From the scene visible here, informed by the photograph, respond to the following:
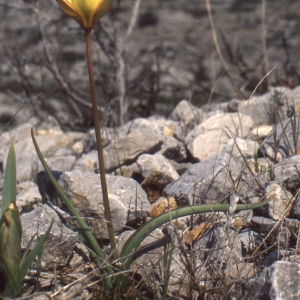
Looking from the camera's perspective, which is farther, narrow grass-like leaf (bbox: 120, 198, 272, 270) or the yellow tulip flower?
narrow grass-like leaf (bbox: 120, 198, 272, 270)

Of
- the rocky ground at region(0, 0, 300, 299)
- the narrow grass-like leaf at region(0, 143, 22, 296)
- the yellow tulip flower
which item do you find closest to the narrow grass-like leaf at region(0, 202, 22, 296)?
the narrow grass-like leaf at region(0, 143, 22, 296)

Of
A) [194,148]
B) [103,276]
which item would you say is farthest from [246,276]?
[194,148]

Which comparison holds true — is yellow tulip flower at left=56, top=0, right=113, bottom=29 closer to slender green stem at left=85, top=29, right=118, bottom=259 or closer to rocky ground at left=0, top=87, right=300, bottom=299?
slender green stem at left=85, top=29, right=118, bottom=259

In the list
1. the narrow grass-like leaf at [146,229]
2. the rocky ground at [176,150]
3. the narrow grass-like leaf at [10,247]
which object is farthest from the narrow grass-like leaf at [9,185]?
the narrow grass-like leaf at [146,229]

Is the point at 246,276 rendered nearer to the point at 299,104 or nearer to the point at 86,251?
the point at 86,251

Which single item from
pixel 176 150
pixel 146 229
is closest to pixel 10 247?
pixel 146 229

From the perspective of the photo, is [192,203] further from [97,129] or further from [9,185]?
[9,185]

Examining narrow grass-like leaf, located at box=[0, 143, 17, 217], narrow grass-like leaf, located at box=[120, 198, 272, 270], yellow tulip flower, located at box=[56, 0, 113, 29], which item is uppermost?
yellow tulip flower, located at box=[56, 0, 113, 29]
